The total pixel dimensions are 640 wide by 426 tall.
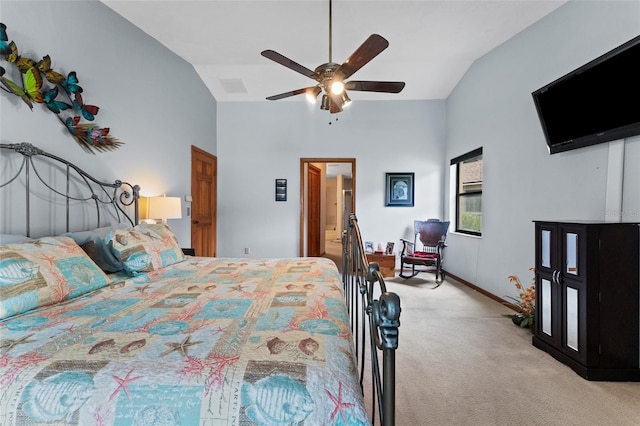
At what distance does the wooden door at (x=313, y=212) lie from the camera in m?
6.11

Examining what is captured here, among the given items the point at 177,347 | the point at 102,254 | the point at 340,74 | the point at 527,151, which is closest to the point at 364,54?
the point at 340,74

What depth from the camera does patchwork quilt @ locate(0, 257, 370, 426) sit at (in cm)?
81

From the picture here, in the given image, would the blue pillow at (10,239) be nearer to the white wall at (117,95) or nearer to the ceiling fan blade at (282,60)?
the white wall at (117,95)

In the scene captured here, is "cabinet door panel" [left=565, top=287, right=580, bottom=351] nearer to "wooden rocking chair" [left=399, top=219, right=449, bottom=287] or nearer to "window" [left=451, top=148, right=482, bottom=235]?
"window" [left=451, top=148, right=482, bottom=235]

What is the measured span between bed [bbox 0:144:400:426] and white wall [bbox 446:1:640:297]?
2.31 m

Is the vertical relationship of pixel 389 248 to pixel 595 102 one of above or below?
below

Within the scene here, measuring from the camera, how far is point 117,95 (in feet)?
9.77

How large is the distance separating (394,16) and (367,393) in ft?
11.1

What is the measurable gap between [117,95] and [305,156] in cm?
302

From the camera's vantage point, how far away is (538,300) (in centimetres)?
257

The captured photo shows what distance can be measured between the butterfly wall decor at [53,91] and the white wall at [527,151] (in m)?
4.09

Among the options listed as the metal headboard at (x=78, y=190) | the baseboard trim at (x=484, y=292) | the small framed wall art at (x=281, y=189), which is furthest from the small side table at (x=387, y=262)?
the metal headboard at (x=78, y=190)

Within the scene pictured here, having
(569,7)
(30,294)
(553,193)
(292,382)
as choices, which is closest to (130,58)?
(30,294)

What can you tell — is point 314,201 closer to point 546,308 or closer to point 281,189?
point 281,189
